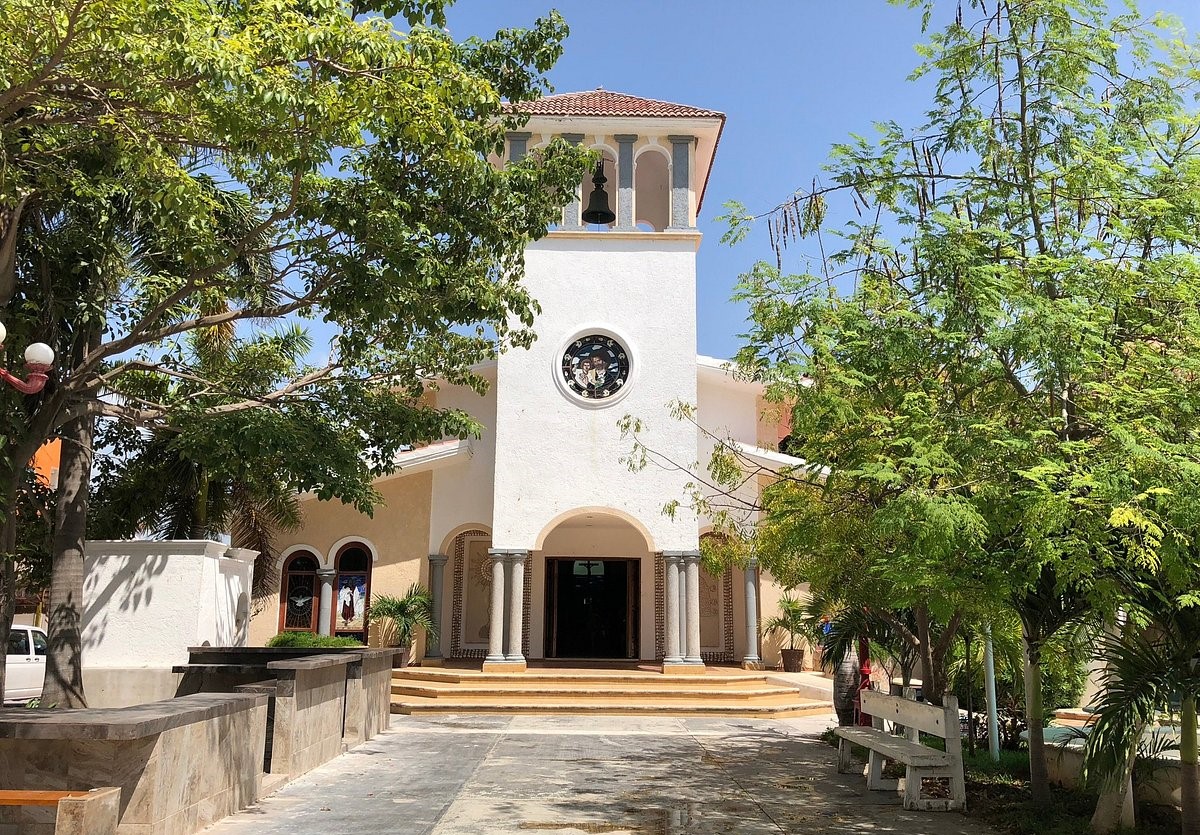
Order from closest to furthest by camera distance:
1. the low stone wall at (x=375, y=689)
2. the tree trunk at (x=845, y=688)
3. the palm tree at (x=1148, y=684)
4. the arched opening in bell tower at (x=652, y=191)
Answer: the palm tree at (x=1148, y=684)
the low stone wall at (x=375, y=689)
the tree trunk at (x=845, y=688)
the arched opening in bell tower at (x=652, y=191)

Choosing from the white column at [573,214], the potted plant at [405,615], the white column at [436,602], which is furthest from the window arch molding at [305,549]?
the white column at [573,214]

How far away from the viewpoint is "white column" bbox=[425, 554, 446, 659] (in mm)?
22078

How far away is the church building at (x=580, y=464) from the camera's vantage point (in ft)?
69.9

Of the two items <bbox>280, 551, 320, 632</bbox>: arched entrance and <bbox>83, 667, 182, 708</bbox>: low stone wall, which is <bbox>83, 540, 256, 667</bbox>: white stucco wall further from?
<bbox>280, 551, 320, 632</bbox>: arched entrance

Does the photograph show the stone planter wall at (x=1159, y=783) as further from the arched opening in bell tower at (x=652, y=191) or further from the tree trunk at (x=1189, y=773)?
the arched opening in bell tower at (x=652, y=191)

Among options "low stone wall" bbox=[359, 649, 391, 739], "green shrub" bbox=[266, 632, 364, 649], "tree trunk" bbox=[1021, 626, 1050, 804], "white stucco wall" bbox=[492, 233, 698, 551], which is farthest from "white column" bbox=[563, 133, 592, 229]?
"tree trunk" bbox=[1021, 626, 1050, 804]

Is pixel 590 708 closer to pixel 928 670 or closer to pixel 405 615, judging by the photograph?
pixel 405 615

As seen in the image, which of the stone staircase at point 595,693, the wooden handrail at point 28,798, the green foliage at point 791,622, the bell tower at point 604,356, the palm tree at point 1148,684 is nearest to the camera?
the wooden handrail at point 28,798

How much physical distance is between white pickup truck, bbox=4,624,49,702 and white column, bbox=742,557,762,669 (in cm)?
1342

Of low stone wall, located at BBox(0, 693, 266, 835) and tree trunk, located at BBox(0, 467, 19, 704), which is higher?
tree trunk, located at BBox(0, 467, 19, 704)

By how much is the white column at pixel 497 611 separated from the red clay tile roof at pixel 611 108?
932 centimetres

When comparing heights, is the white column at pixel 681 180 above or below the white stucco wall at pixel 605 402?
above

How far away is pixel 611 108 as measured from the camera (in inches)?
883

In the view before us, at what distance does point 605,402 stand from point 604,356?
3.46ft
